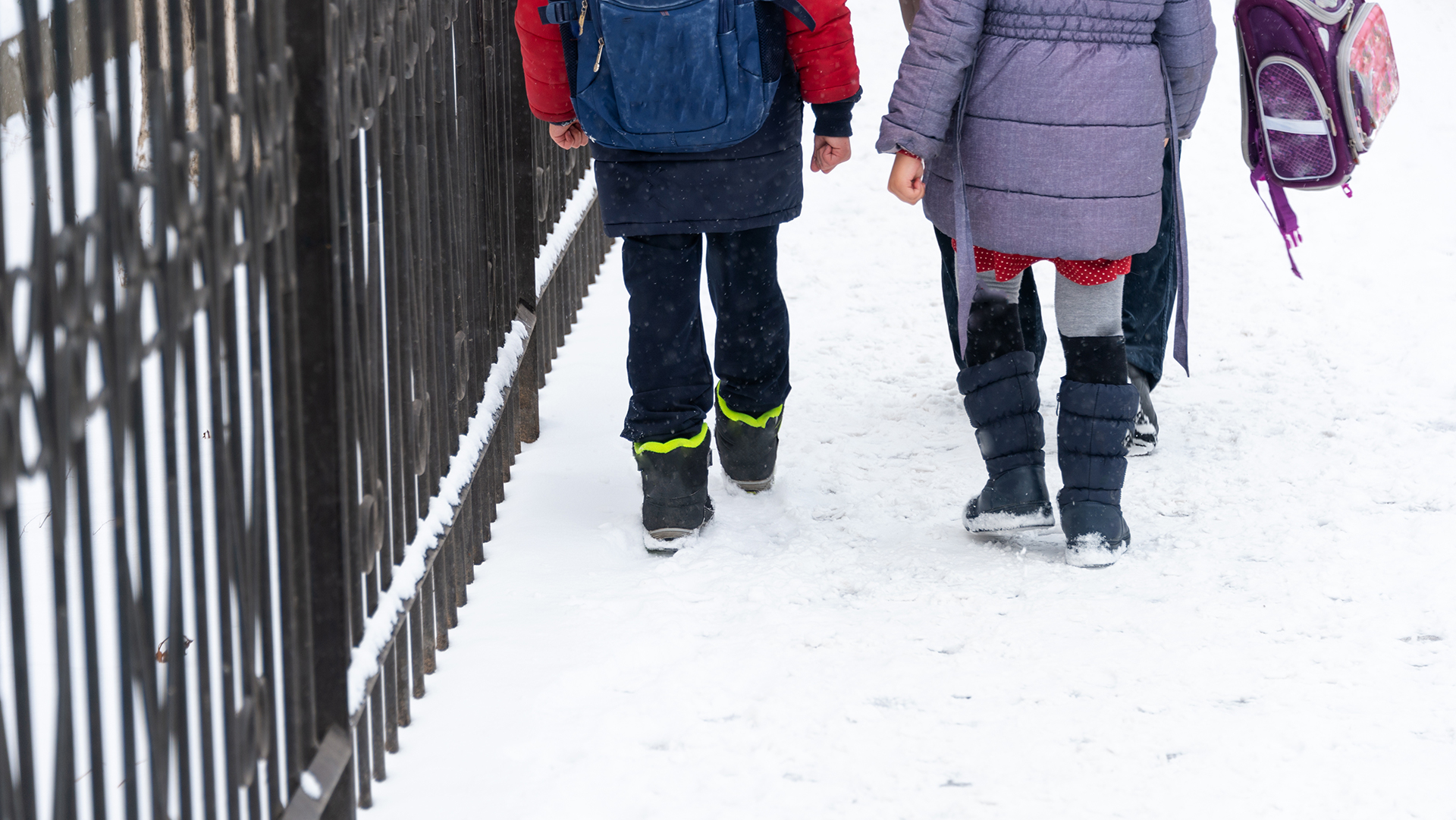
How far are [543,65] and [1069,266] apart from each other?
1.25m

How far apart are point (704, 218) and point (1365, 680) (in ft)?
5.37

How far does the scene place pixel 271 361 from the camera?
1.72 metres

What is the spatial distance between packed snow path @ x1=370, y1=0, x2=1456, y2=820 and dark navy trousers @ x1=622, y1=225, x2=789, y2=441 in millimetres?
314

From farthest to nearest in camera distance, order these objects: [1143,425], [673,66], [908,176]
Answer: [1143,425], [908,176], [673,66]

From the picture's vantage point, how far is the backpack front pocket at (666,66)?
289cm

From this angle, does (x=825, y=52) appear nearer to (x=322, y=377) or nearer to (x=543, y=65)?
(x=543, y=65)

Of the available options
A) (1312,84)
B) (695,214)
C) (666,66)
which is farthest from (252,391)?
(1312,84)

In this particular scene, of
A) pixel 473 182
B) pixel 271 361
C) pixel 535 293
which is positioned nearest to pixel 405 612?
pixel 271 361

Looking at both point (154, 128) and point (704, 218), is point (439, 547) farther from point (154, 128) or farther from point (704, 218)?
point (154, 128)

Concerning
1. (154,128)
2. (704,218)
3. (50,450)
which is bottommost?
(704,218)

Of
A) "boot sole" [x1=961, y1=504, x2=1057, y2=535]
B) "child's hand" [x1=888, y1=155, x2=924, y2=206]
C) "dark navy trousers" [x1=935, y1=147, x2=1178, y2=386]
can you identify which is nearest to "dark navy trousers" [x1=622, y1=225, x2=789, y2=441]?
"child's hand" [x1=888, y1=155, x2=924, y2=206]

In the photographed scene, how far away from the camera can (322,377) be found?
6.13 feet

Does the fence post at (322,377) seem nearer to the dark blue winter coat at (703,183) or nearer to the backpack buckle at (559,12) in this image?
the backpack buckle at (559,12)

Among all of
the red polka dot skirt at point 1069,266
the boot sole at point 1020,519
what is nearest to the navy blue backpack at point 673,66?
the red polka dot skirt at point 1069,266
